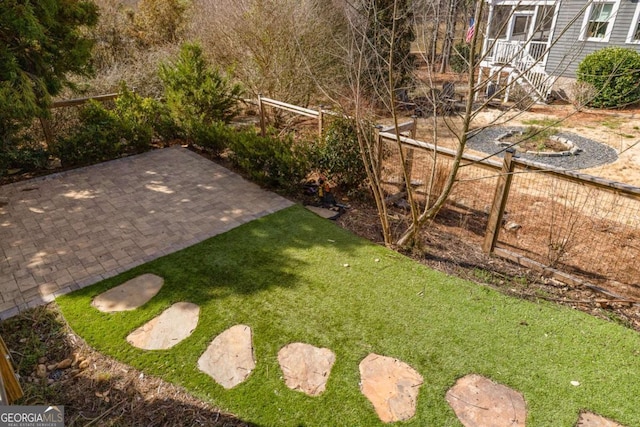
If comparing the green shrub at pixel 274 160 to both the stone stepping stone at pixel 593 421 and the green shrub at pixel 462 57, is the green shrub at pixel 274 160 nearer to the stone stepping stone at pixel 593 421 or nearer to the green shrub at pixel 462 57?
the green shrub at pixel 462 57

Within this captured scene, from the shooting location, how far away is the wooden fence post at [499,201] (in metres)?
4.23

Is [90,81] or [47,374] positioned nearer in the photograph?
[47,374]

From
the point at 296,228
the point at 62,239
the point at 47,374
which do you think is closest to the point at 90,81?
the point at 62,239

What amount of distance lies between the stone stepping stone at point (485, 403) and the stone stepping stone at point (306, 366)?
97cm

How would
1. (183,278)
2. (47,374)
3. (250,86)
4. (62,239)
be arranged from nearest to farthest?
(47,374) < (183,278) < (62,239) < (250,86)

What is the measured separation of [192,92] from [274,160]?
344cm

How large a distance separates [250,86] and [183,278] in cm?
818

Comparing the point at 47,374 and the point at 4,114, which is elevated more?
the point at 4,114

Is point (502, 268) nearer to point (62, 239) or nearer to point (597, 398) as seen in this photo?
point (597, 398)

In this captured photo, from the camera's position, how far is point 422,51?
3918 millimetres

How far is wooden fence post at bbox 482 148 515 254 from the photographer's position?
4.23 m

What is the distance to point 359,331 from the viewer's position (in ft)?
11.7

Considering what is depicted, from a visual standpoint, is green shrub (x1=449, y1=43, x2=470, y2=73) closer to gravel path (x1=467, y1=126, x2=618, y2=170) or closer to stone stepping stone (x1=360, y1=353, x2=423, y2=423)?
gravel path (x1=467, y1=126, x2=618, y2=170)

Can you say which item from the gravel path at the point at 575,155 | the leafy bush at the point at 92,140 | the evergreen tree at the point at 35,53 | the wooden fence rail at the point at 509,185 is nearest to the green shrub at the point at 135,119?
the leafy bush at the point at 92,140
